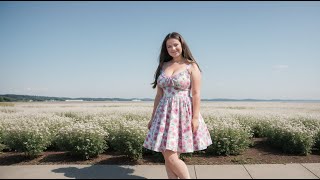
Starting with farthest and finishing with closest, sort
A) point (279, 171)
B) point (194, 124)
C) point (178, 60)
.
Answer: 1. point (279, 171)
2. point (178, 60)
3. point (194, 124)

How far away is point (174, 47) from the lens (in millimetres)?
4770

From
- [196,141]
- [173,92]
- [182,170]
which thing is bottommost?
[182,170]

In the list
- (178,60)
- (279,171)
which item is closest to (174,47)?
(178,60)

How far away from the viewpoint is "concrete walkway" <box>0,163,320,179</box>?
5137 millimetres

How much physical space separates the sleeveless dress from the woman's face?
315 millimetres

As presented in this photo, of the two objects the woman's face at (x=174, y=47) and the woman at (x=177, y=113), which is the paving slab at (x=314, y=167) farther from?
the woman's face at (x=174, y=47)

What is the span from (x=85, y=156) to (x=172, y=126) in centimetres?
274

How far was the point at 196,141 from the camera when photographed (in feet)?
15.6

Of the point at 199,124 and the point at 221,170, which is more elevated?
the point at 199,124

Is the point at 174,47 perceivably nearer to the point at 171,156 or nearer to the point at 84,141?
the point at 171,156

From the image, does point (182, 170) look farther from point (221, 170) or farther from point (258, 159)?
point (258, 159)

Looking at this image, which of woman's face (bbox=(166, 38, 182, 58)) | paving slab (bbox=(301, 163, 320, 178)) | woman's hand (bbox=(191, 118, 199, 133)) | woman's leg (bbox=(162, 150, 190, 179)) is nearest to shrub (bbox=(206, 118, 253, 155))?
paving slab (bbox=(301, 163, 320, 178))

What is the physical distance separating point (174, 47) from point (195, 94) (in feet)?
2.71

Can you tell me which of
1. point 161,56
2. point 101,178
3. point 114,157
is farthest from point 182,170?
point 114,157
